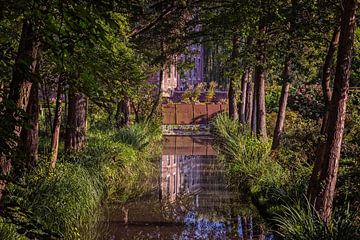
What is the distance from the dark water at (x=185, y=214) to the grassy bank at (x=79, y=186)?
0.50m

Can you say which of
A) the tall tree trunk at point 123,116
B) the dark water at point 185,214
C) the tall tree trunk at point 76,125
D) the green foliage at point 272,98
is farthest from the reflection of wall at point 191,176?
the green foliage at point 272,98

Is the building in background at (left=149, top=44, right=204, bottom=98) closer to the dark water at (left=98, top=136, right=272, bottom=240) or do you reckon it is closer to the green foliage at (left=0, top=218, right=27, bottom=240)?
the dark water at (left=98, top=136, right=272, bottom=240)

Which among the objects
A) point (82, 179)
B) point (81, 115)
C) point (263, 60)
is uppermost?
point (263, 60)

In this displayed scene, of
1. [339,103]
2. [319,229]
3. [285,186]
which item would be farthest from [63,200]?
[339,103]

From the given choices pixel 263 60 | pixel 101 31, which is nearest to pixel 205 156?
pixel 263 60

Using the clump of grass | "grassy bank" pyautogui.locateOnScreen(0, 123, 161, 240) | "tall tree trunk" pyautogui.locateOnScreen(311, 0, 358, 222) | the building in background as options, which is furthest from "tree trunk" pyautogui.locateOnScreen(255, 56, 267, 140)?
the building in background

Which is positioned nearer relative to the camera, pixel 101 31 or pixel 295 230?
pixel 101 31

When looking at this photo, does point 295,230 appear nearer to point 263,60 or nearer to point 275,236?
point 275,236

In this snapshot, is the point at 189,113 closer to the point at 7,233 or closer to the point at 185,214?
the point at 185,214

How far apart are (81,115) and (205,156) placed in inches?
405

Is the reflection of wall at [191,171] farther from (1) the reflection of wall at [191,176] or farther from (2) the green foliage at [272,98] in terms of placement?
(2) the green foliage at [272,98]

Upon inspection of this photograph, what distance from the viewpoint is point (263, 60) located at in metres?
14.1

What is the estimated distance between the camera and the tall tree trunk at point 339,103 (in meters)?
6.96

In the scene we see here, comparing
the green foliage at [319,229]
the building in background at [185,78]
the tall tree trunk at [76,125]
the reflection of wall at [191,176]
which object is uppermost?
the building in background at [185,78]
